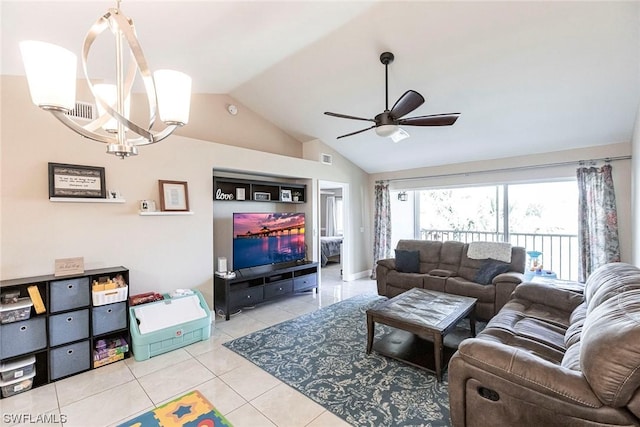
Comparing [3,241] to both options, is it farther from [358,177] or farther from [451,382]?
[358,177]

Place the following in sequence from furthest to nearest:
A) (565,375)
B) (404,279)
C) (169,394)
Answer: (404,279) → (169,394) → (565,375)

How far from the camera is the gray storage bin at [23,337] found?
223 cm

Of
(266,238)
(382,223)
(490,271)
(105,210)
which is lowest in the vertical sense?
(490,271)

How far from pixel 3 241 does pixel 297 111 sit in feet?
11.8

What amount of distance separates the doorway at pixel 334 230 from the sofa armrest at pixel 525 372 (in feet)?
12.4

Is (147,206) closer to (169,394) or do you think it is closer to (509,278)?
(169,394)

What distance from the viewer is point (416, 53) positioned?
291 cm

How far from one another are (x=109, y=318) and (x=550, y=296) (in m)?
4.23

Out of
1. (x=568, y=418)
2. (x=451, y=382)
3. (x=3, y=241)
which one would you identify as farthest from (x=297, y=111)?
(x=568, y=418)

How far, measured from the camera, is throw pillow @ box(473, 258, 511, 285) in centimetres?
381

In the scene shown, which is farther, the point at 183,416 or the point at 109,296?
the point at 109,296

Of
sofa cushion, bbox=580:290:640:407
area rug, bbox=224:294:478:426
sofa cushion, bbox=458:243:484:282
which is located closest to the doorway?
sofa cushion, bbox=458:243:484:282

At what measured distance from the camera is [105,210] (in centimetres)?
294

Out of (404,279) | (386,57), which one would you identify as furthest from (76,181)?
(404,279)
